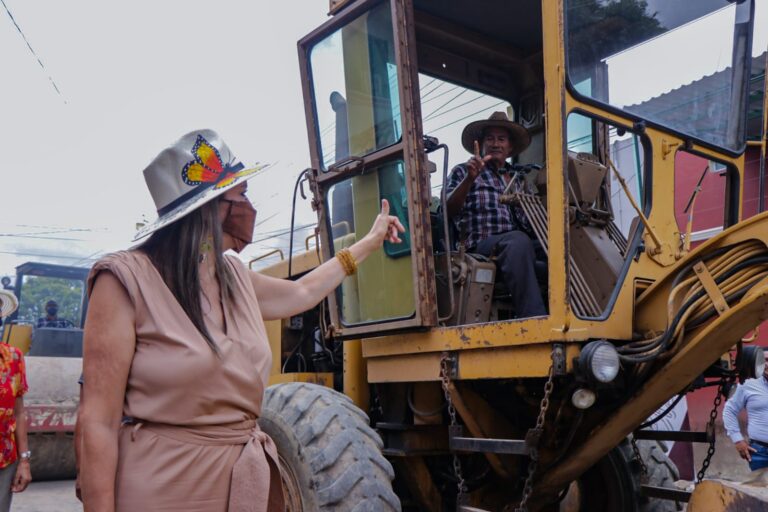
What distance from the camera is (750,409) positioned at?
646 cm

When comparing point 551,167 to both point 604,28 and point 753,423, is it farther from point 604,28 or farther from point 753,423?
point 753,423

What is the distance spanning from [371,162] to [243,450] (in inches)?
103

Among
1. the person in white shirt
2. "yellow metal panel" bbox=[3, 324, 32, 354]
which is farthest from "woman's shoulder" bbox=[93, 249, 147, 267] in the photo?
"yellow metal panel" bbox=[3, 324, 32, 354]

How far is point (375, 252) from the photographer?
4.29 m

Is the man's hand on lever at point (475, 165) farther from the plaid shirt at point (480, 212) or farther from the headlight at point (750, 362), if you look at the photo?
the headlight at point (750, 362)

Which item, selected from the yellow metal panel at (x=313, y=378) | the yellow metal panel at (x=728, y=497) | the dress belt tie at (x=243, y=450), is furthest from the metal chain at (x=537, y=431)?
the yellow metal panel at (x=313, y=378)

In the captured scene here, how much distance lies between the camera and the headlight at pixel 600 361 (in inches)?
122

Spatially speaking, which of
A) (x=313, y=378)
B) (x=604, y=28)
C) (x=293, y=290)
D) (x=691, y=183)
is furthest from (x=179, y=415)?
(x=691, y=183)

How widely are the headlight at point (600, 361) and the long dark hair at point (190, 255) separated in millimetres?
1692

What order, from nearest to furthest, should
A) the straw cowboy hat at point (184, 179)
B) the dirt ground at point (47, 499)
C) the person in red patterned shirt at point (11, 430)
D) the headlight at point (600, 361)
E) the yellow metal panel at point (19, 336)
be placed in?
the straw cowboy hat at point (184, 179), the headlight at point (600, 361), the person in red patterned shirt at point (11, 430), the dirt ground at point (47, 499), the yellow metal panel at point (19, 336)

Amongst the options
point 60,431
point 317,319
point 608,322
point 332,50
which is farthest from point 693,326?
point 60,431

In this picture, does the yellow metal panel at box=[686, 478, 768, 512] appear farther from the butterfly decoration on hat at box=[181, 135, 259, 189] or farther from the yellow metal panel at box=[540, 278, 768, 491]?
the butterfly decoration on hat at box=[181, 135, 259, 189]

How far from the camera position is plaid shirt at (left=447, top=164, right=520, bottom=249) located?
452 cm

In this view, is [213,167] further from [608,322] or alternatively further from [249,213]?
[608,322]
